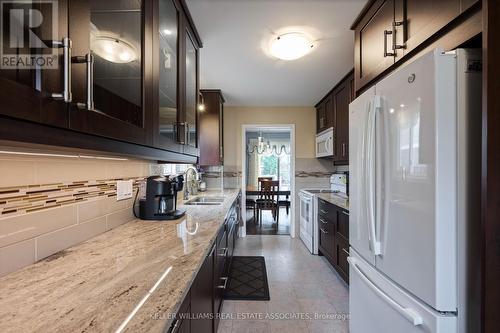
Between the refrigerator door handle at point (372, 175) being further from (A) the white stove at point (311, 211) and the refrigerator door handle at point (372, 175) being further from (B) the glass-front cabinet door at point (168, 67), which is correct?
(A) the white stove at point (311, 211)

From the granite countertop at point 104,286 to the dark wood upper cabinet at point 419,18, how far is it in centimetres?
144

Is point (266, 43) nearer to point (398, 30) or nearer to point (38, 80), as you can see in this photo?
point (398, 30)

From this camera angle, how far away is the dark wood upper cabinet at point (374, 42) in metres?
1.37

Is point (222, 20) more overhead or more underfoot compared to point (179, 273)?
more overhead

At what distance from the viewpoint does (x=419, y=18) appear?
113cm

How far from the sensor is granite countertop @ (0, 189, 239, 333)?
1.87 feet

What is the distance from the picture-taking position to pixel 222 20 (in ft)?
5.83

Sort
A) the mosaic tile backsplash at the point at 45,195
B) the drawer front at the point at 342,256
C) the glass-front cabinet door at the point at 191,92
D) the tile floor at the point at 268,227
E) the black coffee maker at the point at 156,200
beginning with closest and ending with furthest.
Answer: the mosaic tile backsplash at the point at 45,195 < the black coffee maker at the point at 156,200 < the glass-front cabinet door at the point at 191,92 < the drawer front at the point at 342,256 < the tile floor at the point at 268,227

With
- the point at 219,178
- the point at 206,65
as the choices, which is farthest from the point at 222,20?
the point at 219,178

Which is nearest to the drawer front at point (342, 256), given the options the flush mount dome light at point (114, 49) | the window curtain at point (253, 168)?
the flush mount dome light at point (114, 49)

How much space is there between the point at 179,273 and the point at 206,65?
2.33m

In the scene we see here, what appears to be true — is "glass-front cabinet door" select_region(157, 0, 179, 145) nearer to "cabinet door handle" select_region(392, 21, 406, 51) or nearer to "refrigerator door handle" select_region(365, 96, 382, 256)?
"refrigerator door handle" select_region(365, 96, 382, 256)

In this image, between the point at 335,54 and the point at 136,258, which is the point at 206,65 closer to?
the point at 335,54

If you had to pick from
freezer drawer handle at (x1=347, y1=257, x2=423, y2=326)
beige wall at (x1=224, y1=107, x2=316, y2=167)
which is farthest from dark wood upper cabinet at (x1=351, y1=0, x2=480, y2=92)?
beige wall at (x1=224, y1=107, x2=316, y2=167)
